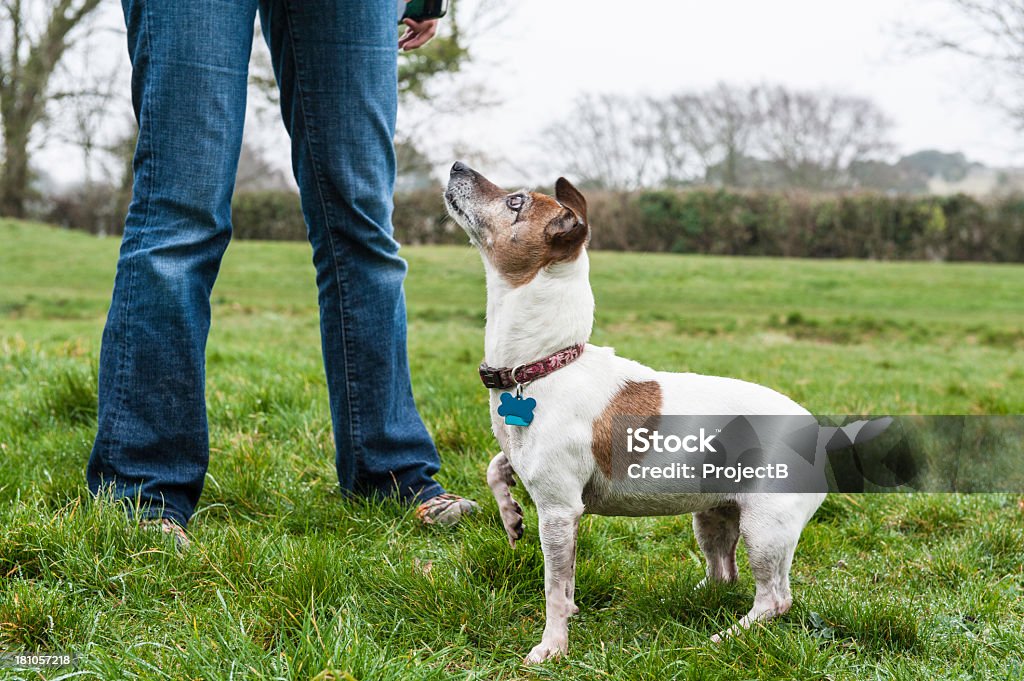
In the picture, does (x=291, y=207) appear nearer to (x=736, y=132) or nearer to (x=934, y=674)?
(x=736, y=132)

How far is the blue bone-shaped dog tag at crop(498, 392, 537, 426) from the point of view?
2018mm

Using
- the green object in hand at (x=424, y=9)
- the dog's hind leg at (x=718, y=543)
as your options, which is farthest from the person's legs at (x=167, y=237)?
the dog's hind leg at (x=718, y=543)

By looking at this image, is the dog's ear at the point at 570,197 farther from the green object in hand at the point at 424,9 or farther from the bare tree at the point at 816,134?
the bare tree at the point at 816,134

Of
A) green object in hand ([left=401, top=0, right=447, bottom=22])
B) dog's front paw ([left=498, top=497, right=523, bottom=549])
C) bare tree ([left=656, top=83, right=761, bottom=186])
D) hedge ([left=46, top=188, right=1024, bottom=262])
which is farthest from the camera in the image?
bare tree ([left=656, top=83, right=761, bottom=186])

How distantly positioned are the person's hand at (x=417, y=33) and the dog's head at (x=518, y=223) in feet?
2.43

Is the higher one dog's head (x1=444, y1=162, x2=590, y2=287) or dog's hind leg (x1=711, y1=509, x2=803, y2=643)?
dog's head (x1=444, y1=162, x2=590, y2=287)

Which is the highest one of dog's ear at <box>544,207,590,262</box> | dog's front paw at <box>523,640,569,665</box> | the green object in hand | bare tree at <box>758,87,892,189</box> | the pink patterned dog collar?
bare tree at <box>758,87,892,189</box>

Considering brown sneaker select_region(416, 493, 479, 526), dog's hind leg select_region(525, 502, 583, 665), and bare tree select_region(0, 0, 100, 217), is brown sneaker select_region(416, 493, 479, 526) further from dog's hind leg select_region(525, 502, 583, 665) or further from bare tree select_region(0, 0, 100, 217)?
bare tree select_region(0, 0, 100, 217)

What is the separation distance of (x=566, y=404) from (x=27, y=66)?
23.5 metres

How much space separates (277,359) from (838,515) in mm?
3366

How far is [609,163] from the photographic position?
81.0 ft

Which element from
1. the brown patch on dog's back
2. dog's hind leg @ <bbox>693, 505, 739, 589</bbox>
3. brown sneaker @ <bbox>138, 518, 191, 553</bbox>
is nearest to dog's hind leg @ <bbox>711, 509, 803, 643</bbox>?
dog's hind leg @ <bbox>693, 505, 739, 589</bbox>

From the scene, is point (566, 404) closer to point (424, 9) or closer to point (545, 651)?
point (545, 651)

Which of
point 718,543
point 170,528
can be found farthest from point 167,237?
point 718,543
